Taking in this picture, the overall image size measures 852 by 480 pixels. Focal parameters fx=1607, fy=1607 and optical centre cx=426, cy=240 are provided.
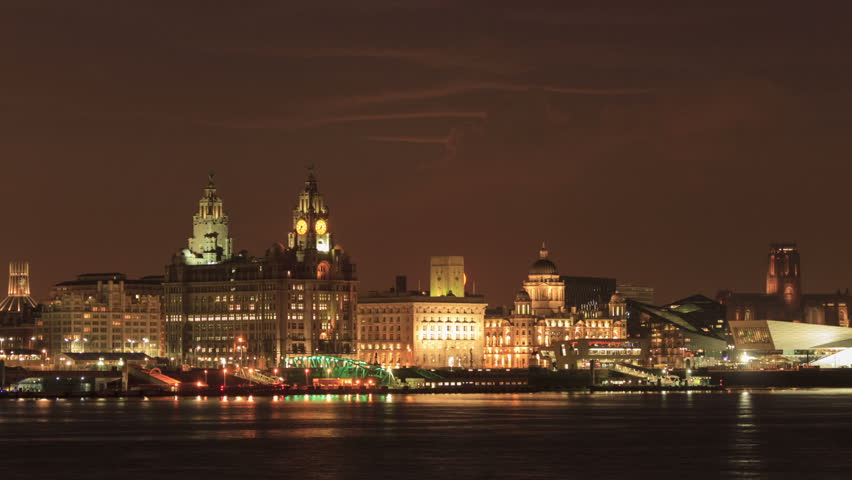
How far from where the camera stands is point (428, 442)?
113 metres

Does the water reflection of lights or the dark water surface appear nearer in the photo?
the dark water surface

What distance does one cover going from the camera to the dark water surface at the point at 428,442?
92.1m

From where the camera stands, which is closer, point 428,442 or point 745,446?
point 745,446

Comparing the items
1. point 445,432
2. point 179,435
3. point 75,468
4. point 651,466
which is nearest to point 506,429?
point 445,432

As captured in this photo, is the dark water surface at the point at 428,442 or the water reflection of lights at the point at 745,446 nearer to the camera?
the dark water surface at the point at 428,442

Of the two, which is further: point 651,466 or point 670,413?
point 670,413

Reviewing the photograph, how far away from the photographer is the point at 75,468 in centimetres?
9444

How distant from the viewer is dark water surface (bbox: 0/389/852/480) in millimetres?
92062

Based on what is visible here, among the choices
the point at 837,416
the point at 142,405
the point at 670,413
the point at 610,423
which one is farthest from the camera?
the point at 142,405

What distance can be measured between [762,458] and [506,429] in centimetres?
3177

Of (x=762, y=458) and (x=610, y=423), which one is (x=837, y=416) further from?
(x=762, y=458)

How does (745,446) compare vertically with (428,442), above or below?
below

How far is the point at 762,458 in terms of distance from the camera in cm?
9969

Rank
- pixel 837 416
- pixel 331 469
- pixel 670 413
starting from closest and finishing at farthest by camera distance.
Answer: pixel 331 469 < pixel 837 416 < pixel 670 413
